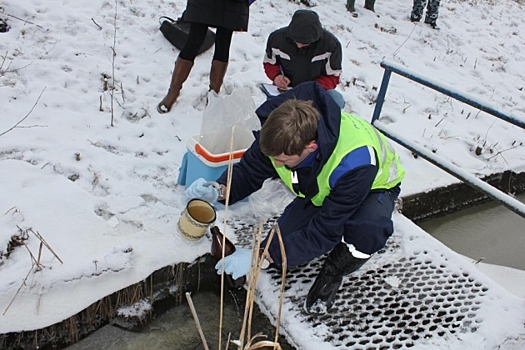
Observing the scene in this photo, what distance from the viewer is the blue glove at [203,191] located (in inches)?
109

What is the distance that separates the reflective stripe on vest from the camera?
86.9 inches

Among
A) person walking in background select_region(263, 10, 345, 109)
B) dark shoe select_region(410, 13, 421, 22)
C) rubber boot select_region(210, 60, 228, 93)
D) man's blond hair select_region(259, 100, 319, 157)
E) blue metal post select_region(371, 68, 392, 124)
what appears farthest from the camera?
dark shoe select_region(410, 13, 421, 22)

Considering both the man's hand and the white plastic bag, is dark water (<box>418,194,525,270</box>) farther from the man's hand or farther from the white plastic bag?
the white plastic bag

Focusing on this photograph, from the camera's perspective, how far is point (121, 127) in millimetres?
3746

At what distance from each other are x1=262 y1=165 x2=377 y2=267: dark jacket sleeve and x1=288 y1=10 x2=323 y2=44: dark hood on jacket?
1.41 meters

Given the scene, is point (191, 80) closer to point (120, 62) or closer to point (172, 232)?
point (120, 62)

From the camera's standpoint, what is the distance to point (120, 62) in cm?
450

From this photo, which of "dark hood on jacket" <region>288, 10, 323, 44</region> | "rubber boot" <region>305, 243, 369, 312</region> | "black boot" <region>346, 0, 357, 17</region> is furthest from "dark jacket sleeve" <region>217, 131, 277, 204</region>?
"black boot" <region>346, 0, 357, 17</region>

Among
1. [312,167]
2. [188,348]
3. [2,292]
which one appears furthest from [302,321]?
[2,292]

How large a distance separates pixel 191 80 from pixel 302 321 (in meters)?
2.64

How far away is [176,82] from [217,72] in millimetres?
334

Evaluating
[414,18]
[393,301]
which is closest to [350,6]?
[414,18]

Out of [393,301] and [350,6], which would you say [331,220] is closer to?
[393,301]

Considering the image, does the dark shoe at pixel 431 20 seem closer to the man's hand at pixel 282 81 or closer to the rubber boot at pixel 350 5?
the rubber boot at pixel 350 5
